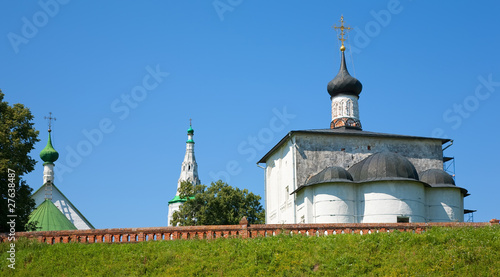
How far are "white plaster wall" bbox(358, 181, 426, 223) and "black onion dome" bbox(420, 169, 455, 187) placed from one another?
62.8 inches

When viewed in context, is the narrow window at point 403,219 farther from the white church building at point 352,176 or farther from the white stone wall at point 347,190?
the white stone wall at point 347,190

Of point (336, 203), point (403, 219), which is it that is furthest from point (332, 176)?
point (403, 219)

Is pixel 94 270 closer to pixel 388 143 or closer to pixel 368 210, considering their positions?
pixel 368 210

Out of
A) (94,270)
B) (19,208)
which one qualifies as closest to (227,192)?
(19,208)

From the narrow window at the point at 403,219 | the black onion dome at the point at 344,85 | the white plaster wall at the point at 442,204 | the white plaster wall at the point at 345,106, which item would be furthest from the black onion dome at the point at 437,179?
the black onion dome at the point at 344,85

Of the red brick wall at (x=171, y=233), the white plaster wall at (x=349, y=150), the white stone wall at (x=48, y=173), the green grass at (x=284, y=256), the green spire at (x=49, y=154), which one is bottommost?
the green grass at (x=284, y=256)

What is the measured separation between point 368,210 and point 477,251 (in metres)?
10.6

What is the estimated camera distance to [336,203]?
27.6 m

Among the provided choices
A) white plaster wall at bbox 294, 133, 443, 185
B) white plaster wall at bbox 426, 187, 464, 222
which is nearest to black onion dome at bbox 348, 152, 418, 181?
white plaster wall at bbox 426, 187, 464, 222

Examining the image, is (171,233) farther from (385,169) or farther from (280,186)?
(280,186)

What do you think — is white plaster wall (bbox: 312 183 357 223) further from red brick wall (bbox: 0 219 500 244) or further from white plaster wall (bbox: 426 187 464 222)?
red brick wall (bbox: 0 219 500 244)

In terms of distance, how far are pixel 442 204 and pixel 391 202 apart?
317 centimetres

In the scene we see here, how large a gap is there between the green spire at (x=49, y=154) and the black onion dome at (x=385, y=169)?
84.5ft

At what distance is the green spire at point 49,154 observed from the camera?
46.4m
